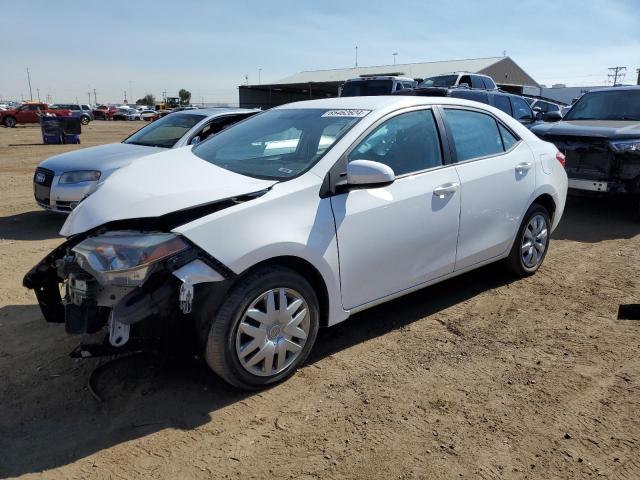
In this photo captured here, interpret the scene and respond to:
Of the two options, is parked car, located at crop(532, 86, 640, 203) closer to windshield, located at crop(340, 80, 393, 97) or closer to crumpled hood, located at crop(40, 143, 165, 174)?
crumpled hood, located at crop(40, 143, 165, 174)

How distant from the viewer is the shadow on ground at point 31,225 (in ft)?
22.2

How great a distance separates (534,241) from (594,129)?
3.69 meters

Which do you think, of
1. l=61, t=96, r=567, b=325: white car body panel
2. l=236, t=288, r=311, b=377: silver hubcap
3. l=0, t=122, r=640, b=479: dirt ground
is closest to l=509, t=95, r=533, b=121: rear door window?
l=61, t=96, r=567, b=325: white car body panel

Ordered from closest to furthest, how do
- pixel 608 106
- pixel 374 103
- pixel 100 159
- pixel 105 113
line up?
pixel 374 103
pixel 100 159
pixel 608 106
pixel 105 113

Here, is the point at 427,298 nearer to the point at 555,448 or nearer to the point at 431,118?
the point at 431,118

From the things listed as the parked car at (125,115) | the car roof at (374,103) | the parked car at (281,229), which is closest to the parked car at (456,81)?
the car roof at (374,103)

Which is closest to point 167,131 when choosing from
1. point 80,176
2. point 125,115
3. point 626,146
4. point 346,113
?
point 80,176

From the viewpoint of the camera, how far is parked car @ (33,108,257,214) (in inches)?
266

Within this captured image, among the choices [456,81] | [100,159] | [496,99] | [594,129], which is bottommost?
[100,159]

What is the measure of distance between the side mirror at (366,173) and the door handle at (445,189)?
0.68 m

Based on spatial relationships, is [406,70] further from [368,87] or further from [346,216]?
[346,216]

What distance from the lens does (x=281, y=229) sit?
3078 millimetres

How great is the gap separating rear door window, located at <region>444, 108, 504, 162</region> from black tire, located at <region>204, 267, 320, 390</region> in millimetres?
1908

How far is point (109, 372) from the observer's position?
340cm
